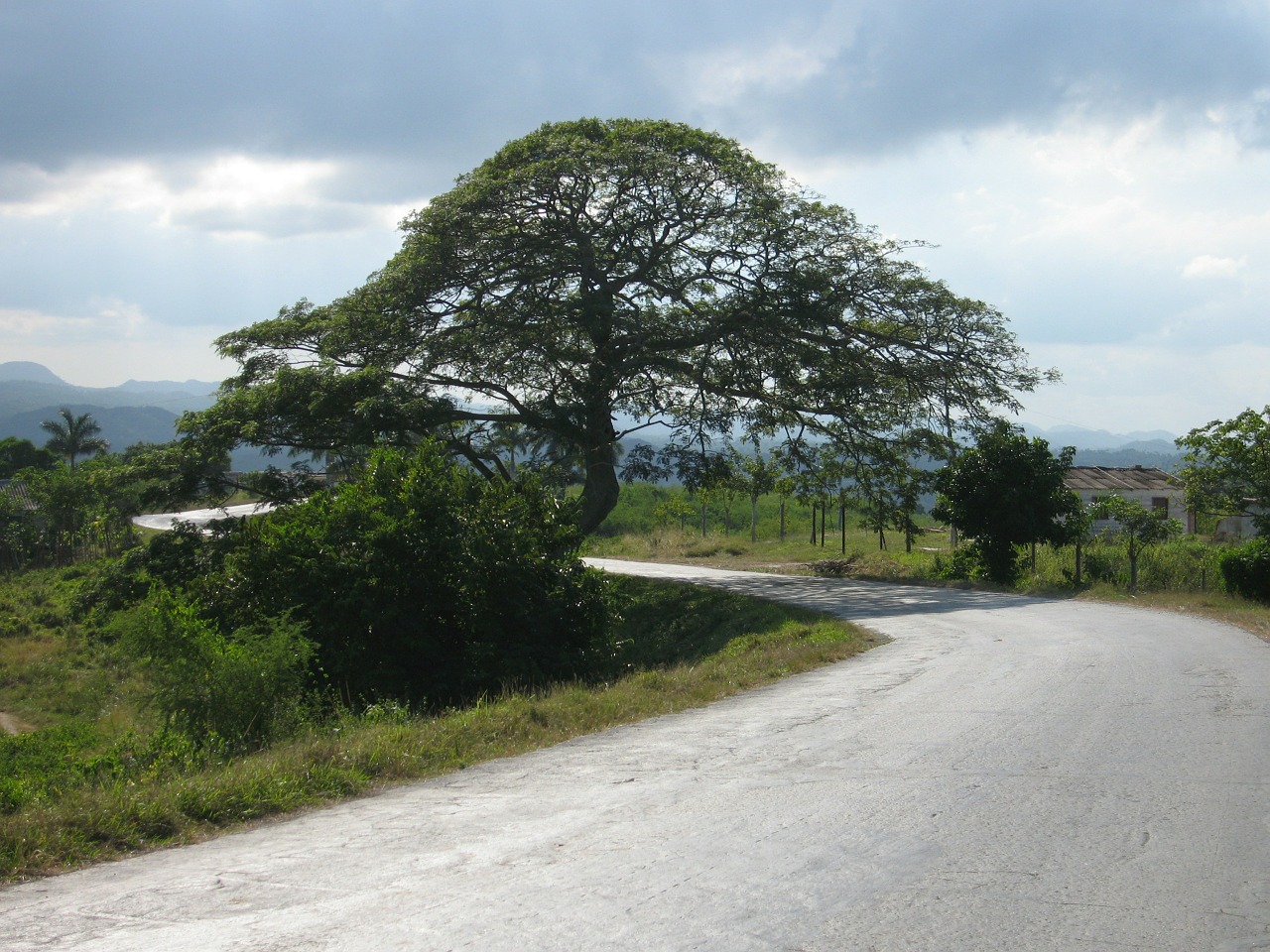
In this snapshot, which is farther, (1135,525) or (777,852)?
(1135,525)

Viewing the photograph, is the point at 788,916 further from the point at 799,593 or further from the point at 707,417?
the point at 707,417

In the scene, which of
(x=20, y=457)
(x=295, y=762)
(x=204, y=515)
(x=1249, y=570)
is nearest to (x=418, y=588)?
(x=295, y=762)

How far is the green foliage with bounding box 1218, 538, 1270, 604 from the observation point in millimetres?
21594

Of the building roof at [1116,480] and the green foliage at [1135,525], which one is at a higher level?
the building roof at [1116,480]

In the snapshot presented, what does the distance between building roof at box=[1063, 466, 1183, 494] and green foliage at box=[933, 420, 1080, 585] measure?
28.5m

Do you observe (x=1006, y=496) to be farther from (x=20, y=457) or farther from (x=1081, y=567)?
(x=20, y=457)

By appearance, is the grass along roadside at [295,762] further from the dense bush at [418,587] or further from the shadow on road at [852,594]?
the shadow on road at [852,594]

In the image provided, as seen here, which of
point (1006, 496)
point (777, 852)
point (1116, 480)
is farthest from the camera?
point (1116, 480)

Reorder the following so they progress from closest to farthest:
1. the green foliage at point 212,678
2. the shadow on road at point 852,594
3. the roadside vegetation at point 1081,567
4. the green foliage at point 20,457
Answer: the green foliage at point 212,678, the shadow on road at point 852,594, the roadside vegetation at point 1081,567, the green foliage at point 20,457

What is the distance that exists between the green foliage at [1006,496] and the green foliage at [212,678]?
20292 millimetres

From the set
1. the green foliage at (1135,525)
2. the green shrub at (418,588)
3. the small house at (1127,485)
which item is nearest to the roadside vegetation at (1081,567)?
the green foliage at (1135,525)

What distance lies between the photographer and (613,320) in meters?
25.5

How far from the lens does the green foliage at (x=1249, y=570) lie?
21594mm

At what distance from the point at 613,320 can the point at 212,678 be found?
669 inches
